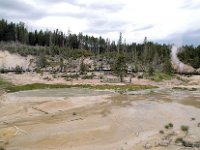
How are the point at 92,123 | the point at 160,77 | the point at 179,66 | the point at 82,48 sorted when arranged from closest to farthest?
the point at 92,123, the point at 160,77, the point at 179,66, the point at 82,48

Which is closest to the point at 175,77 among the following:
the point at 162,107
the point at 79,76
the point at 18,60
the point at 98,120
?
the point at 79,76

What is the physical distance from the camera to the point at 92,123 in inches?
1316

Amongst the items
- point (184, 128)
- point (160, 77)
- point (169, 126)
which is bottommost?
point (169, 126)

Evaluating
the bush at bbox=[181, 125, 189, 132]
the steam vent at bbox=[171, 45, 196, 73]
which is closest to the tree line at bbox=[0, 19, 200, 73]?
the steam vent at bbox=[171, 45, 196, 73]

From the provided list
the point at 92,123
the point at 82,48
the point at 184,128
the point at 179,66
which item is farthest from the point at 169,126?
the point at 82,48

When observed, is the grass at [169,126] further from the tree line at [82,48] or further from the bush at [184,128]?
the tree line at [82,48]

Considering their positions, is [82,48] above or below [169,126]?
above

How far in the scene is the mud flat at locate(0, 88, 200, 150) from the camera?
87.2 ft

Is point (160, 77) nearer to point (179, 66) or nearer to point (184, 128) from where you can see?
point (179, 66)

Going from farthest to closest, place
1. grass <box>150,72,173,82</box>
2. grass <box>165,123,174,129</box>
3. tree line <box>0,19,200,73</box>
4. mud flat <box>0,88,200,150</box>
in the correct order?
1. tree line <box>0,19,200,73</box>
2. grass <box>150,72,173,82</box>
3. grass <box>165,123,174,129</box>
4. mud flat <box>0,88,200,150</box>

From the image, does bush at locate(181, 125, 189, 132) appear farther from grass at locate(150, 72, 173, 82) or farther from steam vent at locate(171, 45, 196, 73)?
steam vent at locate(171, 45, 196, 73)

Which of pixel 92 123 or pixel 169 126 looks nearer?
pixel 169 126

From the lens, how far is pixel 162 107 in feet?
140

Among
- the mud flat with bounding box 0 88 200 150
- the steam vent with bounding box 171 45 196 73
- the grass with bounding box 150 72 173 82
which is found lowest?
the mud flat with bounding box 0 88 200 150
